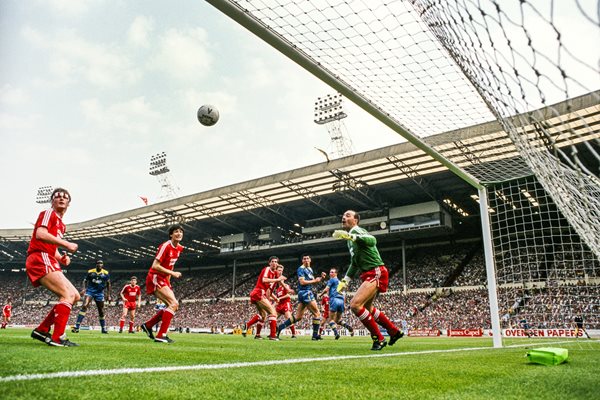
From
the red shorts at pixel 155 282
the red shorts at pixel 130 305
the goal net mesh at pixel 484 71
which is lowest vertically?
the red shorts at pixel 130 305

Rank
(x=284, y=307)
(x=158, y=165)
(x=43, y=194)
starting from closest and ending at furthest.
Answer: (x=284, y=307) → (x=158, y=165) → (x=43, y=194)

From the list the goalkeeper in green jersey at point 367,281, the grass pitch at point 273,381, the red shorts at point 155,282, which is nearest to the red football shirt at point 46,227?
the grass pitch at point 273,381

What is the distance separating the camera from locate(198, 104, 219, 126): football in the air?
48.2ft

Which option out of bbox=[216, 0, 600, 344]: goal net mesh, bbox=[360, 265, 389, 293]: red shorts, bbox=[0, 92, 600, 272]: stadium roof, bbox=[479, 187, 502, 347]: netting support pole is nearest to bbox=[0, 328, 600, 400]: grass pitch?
bbox=[216, 0, 600, 344]: goal net mesh

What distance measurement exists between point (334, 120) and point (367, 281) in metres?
29.6

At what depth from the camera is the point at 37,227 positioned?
4816mm

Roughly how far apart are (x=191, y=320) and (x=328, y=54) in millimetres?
35265

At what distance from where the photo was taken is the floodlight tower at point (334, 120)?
34281mm

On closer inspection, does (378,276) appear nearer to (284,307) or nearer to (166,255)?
(166,255)

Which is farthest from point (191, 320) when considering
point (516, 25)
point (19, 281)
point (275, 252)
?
point (516, 25)

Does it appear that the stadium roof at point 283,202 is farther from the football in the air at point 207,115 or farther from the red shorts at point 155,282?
the red shorts at point 155,282

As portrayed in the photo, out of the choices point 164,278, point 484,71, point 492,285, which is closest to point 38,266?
point 164,278

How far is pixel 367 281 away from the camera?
5.93m

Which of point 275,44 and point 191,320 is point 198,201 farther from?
point 275,44
